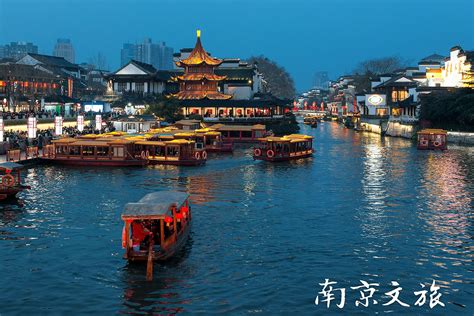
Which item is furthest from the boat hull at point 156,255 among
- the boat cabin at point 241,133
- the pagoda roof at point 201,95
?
the pagoda roof at point 201,95

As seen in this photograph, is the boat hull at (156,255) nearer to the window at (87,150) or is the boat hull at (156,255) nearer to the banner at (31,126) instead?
Result: the window at (87,150)

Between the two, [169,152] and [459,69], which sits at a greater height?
[459,69]

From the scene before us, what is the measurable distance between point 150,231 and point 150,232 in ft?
0.42

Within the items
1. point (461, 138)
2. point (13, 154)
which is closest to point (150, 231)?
point (13, 154)

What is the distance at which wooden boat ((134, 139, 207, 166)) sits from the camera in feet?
212

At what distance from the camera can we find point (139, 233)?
2667 cm

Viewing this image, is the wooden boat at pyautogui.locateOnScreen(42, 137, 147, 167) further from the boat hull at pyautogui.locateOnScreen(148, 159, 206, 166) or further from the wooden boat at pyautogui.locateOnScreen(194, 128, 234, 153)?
the wooden boat at pyautogui.locateOnScreen(194, 128, 234, 153)

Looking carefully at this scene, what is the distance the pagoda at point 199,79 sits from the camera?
129m

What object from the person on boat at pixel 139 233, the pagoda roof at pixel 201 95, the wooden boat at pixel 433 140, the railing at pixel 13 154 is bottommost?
the person on boat at pixel 139 233

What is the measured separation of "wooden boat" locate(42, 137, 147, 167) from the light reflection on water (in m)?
6.02

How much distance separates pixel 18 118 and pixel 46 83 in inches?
1857

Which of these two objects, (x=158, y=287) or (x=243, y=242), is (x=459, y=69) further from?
(x=158, y=287)

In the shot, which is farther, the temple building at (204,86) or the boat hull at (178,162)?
the temple building at (204,86)

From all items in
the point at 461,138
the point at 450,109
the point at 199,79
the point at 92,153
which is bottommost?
the point at 92,153
